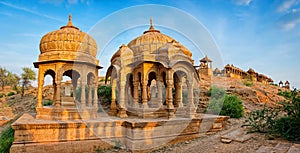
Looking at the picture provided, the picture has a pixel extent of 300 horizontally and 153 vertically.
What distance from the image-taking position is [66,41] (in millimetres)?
9234

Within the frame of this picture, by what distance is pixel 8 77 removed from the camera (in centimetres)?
3800

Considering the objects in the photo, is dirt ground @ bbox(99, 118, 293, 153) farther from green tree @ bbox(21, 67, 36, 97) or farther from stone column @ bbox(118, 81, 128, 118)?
green tree @ bbox(21, 67, 36, 97)

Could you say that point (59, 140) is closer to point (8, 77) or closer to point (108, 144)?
point (108, 144)

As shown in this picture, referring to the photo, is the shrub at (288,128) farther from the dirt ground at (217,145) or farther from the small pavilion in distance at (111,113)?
the small pavilion in distance at (111,113)

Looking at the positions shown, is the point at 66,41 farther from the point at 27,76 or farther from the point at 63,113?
the point at 27,76

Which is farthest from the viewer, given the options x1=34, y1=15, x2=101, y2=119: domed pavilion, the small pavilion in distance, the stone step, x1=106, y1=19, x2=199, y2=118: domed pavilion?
the stone step

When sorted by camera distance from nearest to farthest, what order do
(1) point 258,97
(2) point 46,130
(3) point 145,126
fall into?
(2) point 46,130 < (3) point 145,126 < (1) point 258,97

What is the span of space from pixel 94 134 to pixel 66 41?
4703mm

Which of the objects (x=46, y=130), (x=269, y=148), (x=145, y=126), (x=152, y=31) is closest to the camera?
(x=269, y=148)

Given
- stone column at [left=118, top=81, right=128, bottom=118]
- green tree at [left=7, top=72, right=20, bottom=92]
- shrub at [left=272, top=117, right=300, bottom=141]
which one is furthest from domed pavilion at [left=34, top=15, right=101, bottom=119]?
green tree at [left=7, top=72, right=20, bottom=92]

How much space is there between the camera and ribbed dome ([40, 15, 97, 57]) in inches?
362

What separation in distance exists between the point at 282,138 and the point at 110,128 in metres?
6.78

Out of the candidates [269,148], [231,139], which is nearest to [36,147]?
[231,139]

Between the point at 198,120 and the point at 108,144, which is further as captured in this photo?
the point at 198,120
